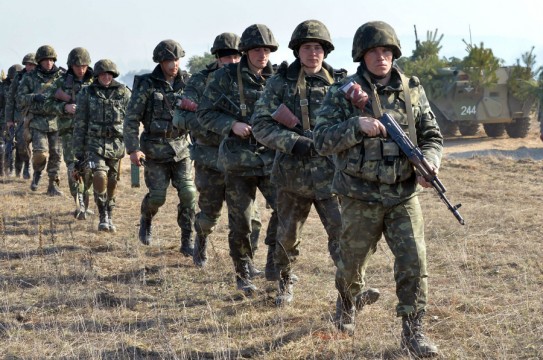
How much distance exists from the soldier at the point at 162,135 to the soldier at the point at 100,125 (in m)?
1.39

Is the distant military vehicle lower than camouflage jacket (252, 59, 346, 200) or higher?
higher

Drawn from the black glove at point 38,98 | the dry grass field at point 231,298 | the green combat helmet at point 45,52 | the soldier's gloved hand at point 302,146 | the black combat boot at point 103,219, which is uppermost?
the green combat helmet at point 45,52

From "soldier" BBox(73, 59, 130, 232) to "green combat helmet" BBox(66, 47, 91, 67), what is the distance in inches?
39.1

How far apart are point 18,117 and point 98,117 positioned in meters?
6.58

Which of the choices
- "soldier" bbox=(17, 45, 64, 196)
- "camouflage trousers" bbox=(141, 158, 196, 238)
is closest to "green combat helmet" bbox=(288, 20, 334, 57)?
"camouflage trousers" bbox=(141, 158, 196, 238)

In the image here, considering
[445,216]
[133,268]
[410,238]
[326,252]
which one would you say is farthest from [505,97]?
[410,238]

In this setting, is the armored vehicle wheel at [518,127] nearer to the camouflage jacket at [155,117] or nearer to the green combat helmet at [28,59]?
the green combat helmet at [28,59]

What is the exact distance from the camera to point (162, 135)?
8516 mm

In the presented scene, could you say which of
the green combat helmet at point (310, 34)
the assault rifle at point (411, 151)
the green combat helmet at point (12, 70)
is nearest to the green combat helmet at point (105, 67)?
the green combat helmet at point (310, 34)

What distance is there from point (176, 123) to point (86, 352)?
3.10m

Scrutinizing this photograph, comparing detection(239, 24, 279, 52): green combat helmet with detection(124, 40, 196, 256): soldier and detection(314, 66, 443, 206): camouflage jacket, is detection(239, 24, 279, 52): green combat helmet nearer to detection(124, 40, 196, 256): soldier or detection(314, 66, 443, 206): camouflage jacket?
detection(314, 66, 443, 206): camouflage jacket

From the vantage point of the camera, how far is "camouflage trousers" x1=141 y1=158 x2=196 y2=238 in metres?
8.62

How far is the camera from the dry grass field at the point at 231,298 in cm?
518

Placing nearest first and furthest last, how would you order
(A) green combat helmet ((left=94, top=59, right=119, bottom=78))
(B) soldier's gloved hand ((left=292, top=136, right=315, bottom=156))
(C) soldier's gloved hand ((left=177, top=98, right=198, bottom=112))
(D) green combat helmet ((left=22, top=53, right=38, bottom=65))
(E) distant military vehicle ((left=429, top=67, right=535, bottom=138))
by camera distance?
(B) soldier's gloved hand ((left=292, top=136, right=315, bottom=156)) → (C) soldier's gloved hand ((left=177, top=98, right=198, bottom=112)) → (A) green combat helmet ((left=94, top=59, right=119, bottom=78)) → (D) green combat helmet ((left=22, top=53, right=38, bottom=65)) → (E) distant military vehicle ((left=429, top=67, right=535, bottom=138))
